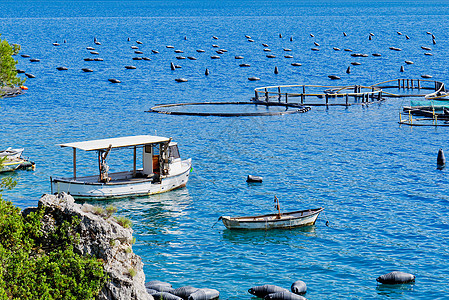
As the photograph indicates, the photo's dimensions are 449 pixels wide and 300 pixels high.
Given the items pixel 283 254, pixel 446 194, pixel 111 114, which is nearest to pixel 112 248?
pixel 283 254

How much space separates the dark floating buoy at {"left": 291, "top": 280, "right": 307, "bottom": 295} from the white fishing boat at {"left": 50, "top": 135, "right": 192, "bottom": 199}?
20.6 meters

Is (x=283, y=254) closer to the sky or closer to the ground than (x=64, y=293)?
closer to the ground

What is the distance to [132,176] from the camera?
50.8 meters

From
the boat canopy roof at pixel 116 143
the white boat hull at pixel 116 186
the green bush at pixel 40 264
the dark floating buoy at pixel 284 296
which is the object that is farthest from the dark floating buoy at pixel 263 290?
the boat canopy roof at pixel 116 143

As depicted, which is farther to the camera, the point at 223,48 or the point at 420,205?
the point at 223,48

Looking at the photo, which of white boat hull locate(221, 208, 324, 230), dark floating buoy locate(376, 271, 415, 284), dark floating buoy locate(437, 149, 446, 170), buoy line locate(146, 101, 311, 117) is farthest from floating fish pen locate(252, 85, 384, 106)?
dark floating buoy locate(376, 271, 415, 284)

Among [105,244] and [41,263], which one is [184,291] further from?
[41,263]

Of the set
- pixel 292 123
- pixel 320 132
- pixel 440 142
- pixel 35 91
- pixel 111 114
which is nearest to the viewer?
pixel 440 142

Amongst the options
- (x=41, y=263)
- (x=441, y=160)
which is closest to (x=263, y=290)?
(x=41, y=263)

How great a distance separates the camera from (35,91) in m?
113

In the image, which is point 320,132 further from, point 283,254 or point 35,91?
point 35,91

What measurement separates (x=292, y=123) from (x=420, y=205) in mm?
36868

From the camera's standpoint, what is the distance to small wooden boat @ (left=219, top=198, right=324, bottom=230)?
1601 inches

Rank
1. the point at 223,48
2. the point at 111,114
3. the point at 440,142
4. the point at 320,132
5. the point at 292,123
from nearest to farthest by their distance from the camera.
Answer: the point at 440,142 → the point at 320,132 → the point at 292,123 → the point at 111,114 → the point at 223,48
